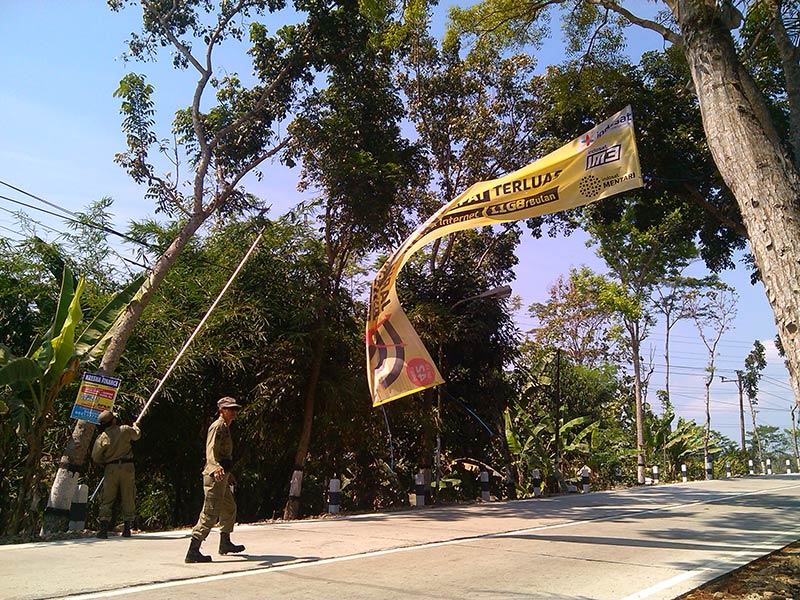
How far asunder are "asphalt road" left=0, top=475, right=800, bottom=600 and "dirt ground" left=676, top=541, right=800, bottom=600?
0.55 feet

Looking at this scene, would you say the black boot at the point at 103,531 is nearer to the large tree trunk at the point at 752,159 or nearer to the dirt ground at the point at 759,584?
the dirt ground at the point at 759,584

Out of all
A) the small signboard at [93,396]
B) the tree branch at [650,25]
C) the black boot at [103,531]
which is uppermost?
the tree branch at [650,25]

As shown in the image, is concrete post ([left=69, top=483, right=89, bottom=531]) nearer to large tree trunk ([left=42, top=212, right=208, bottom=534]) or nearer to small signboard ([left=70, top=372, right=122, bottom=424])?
large tree trunk ([left=42, top=212, right=208, bottom=534])

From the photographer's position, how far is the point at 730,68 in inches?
237

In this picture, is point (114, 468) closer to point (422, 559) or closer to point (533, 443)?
point (422, 559)

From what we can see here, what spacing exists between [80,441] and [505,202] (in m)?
7.62

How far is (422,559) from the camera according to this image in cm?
724

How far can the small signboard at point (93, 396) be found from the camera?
9.26 m

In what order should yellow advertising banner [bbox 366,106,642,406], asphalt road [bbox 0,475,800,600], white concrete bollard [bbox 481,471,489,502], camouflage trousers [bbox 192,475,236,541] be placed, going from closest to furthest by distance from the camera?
asphalt road [bbox 0,475,800,600] → camouflage trousers [bbox 192,475,236,541] → yellow advertising banner [bbox 366,106,642,406] → white concrete bollard [bbox 481,471,489,502]

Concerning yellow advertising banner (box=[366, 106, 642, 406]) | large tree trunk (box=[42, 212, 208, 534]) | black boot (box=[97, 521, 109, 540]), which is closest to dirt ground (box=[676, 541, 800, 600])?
yellow advertising banner (box=[366, 106, 642, 406])

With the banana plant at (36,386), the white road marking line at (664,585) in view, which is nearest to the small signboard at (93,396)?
the banana plant at (36,386)

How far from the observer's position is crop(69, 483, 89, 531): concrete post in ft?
30.7

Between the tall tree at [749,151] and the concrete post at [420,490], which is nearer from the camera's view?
the tall tree at [749,151]

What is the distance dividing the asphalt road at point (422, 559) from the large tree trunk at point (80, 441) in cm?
145
